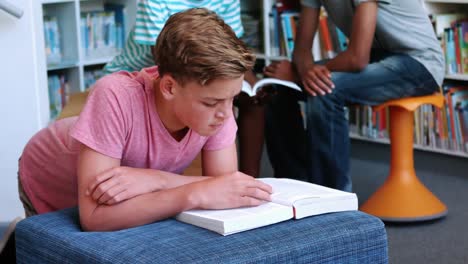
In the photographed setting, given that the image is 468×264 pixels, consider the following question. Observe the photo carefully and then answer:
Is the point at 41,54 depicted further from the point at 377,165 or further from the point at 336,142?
the point at 377,165

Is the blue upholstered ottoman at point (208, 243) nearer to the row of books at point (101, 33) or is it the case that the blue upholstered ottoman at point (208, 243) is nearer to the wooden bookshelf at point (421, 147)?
the wooden bookshelf at point (421, 147)

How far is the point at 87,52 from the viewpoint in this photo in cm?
465

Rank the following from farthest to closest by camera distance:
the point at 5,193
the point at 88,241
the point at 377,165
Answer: the point at 377,165
the point at 5,193
the point at 88,241

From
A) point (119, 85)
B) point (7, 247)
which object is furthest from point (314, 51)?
point (119, 85)

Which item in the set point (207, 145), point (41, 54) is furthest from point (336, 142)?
point (207, 145)

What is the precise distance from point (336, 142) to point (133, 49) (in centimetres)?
84

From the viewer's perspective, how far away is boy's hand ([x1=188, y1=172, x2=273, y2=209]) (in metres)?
1.66

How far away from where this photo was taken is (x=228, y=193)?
1.67 meters

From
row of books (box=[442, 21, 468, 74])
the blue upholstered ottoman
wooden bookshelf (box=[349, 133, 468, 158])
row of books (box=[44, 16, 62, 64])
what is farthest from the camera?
row of books (box=[44, 16, 62, 64])

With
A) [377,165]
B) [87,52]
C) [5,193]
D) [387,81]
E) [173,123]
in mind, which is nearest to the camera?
[173,123]

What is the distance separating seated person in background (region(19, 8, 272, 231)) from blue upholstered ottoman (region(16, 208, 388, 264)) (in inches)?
2.3

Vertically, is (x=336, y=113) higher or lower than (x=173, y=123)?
lower

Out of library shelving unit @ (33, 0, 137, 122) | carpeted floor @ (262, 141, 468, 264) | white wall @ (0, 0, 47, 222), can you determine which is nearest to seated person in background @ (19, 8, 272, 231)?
white wall @ (0, 0, 47, 222)

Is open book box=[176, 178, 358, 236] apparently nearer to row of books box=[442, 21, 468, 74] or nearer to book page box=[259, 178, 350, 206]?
book page box=[259, 178, 350, 206]
